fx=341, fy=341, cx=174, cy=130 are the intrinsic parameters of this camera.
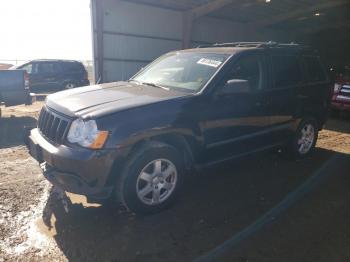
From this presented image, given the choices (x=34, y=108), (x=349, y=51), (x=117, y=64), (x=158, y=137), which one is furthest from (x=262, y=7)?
(x=158, y=137)

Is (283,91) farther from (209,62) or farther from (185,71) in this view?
(185,71)

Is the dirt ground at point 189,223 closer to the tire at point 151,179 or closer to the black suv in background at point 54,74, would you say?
the tire at point 151,179

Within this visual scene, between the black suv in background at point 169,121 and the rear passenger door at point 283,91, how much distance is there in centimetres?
2

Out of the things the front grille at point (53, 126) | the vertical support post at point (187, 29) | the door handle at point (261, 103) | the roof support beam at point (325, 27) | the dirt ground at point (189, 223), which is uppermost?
the roof support beam at point (325, 27)

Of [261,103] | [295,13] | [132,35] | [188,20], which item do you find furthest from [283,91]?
[295,13]

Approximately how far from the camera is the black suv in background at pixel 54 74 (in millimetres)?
15047

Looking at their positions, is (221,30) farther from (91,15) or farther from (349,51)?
(349,51)

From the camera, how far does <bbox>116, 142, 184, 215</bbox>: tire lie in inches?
137

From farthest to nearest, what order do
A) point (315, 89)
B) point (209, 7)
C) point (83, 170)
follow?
point (209, 7) < point (315, 89) < point (83, 170)

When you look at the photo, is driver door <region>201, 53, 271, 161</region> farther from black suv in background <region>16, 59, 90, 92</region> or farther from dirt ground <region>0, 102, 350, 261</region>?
black suv in background <region>16, 59, 90, 92</region>

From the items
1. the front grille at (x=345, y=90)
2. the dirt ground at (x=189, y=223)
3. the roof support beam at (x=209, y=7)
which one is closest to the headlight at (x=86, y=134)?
the dirt ground at (x=189, y=223)

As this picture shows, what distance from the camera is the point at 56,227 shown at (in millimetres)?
3562

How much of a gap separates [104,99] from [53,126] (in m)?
0.62

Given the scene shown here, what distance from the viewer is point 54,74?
1552 cm
